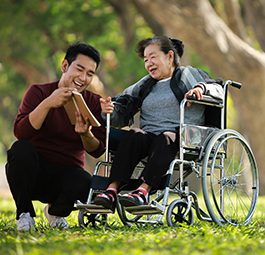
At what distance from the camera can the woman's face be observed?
6.62 meters

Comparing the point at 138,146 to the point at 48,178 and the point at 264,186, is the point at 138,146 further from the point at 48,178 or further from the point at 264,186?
the point at 264,186

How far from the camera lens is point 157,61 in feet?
21.7

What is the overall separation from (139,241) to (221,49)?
1124cm

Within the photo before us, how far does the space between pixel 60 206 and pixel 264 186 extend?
1221cm

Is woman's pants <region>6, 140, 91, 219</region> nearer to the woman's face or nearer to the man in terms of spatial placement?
the man

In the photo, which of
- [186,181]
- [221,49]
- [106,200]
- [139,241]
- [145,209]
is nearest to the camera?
[139,241]

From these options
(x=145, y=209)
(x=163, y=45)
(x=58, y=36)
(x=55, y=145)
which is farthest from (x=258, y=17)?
(x=145, y=209)

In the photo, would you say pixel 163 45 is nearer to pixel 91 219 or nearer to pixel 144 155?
pixel 144 155

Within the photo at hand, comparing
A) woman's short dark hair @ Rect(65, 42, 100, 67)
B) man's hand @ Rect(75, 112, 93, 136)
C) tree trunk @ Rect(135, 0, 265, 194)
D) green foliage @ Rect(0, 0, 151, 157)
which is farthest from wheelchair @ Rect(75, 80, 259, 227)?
green foliage @ Rect(0, 0, 151, 157)

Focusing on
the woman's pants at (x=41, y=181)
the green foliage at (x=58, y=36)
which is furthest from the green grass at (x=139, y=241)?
the green foliage at (x=58, y=36)

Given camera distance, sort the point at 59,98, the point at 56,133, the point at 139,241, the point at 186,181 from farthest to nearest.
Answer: the point at 56,133
the point at 186,181
the point at 59,98
the point at 139,241

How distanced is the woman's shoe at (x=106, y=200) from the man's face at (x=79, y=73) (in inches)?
36.9

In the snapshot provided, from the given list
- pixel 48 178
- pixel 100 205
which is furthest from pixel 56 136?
pixel 100 205

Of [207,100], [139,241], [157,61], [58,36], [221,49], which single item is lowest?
[139,241]
